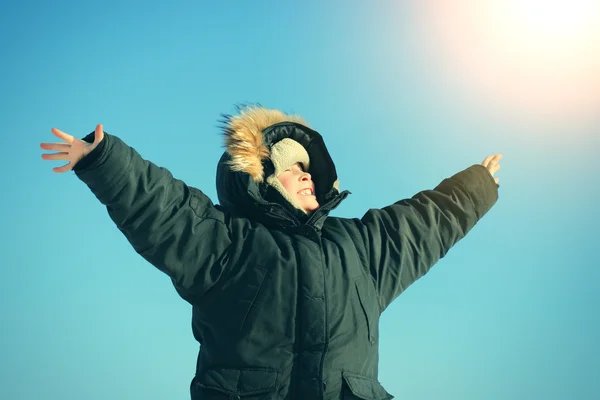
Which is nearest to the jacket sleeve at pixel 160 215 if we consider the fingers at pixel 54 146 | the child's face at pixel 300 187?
the fingers at pixel 54 146

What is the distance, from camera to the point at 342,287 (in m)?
3.73

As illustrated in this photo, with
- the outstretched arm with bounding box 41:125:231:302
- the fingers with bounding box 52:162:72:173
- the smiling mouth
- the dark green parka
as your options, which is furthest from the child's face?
the fingers with bounding box 52:162:72:173

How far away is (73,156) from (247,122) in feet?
4.02

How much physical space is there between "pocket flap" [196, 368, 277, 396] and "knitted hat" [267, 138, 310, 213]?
1.02 metres

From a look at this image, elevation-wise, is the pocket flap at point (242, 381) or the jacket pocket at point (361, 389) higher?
the jacket pocket at point (361, 389)

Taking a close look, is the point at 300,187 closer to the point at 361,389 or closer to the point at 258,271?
the point at 258,271

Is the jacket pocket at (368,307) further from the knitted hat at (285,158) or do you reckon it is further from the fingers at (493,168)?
the fingers at (493,168)

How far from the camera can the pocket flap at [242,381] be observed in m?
3.44

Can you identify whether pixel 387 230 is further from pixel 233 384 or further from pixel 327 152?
pixel 233 384

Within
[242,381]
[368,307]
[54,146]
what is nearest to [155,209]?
[54,146]

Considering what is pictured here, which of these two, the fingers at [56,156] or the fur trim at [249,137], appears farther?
the fur trim at [249,137]

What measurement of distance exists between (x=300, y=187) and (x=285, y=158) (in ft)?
0.70

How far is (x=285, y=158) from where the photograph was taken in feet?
14.3

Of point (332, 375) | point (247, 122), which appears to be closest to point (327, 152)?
Answer: point (247, 122)
